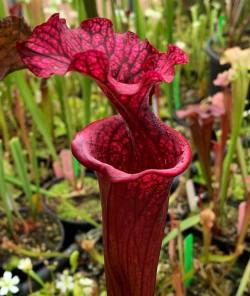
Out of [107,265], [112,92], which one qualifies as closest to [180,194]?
[107,265]

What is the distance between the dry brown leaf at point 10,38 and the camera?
0.64m

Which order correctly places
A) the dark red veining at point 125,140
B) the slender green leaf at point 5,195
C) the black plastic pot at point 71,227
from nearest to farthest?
the dark red veining at point 125,140
the slender green leaf at point 5,195
the black plastic pot at point 71,227

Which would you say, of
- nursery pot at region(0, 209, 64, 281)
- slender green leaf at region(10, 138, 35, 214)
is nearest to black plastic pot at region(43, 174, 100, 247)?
nursery pot at region(0, 209, 64, 281)

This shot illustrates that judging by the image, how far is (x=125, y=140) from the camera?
2.32 feet

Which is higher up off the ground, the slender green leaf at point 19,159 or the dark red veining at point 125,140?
the dark red veining at point 125,140

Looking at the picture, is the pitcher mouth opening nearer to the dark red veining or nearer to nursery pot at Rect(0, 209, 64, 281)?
the dark red veining

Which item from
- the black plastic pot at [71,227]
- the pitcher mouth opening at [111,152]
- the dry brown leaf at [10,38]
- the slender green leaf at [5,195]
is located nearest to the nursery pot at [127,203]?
the pitcher mouth opening at [111,152]

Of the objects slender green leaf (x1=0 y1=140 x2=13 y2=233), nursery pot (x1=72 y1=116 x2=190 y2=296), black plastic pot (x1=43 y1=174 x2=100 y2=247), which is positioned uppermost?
nursery pot (x1=72 y1=116 x2=190 y2=296)

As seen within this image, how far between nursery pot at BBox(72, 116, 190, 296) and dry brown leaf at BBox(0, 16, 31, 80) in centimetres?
14

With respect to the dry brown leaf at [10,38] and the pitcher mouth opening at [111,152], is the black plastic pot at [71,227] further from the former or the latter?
the dry brown leaf at [10,38]

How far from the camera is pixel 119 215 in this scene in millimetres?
648

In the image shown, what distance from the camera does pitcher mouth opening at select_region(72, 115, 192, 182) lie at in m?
0.59

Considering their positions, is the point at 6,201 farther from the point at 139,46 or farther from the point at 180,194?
the point at 139,46

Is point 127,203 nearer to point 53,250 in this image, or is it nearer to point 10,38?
point 10,38
